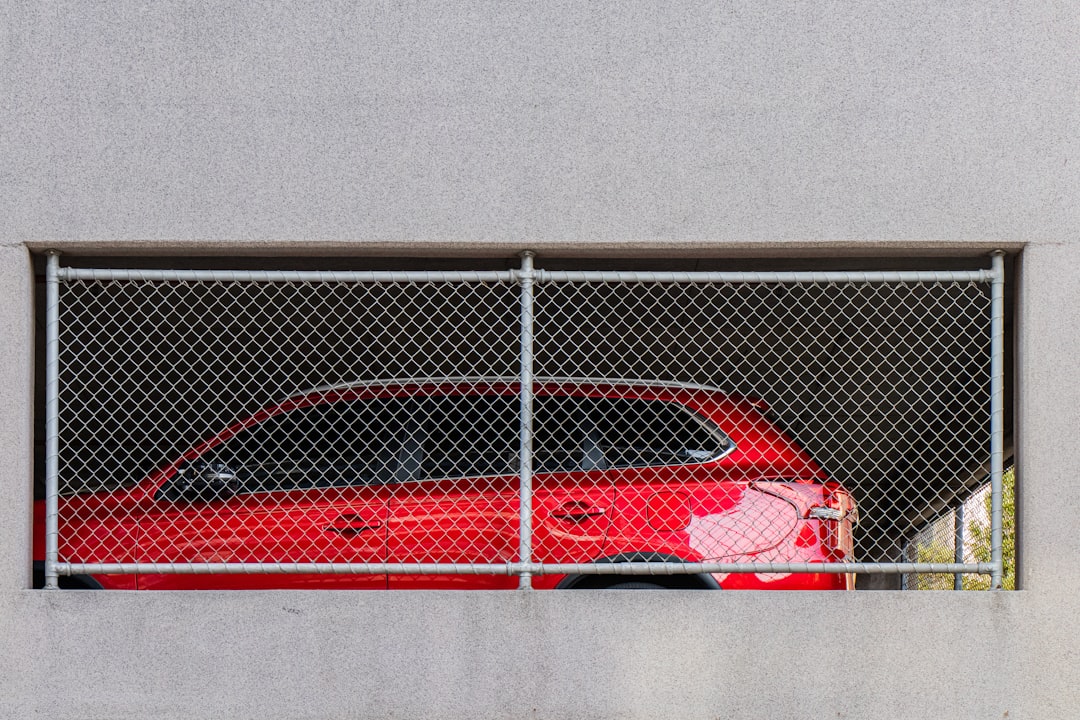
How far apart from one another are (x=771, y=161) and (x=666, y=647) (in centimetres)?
204

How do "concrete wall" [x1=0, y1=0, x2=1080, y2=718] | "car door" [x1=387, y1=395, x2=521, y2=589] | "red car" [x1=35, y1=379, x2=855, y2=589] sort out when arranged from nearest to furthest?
"concrete wall" [x1=0, y1=0, x2=1080, y2=718] → "red car" [x1=35, y1=379, x2=855, y2=589] → "car door" [x1=387, y1=395, x2=521, y2=589]

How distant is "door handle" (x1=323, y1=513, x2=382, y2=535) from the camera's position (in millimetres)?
5195

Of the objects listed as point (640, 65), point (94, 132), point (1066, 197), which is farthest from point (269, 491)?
point (1066, 197)

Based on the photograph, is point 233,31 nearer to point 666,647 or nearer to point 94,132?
point 94,132

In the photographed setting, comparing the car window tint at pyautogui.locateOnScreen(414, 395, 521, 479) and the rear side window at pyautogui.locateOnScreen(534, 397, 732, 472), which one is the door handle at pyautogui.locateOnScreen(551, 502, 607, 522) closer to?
the rear side window at pyautogui.locateOnScreen(534, 397, 732, 472)

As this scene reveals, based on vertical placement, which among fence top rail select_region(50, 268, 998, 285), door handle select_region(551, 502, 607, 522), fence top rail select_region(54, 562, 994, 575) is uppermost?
fence top rail select_region(50, 268, 998, 285)

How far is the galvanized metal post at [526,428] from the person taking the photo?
14.5 feet

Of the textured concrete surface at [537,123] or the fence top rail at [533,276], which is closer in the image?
the fence top rail at [533,276]

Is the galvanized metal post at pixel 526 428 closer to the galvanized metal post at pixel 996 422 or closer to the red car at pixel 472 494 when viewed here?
the red car at pixel 472 494

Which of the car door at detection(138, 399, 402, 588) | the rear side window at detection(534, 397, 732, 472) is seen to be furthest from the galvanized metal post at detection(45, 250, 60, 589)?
the rear side window at detection(534, 397, 732, 472)

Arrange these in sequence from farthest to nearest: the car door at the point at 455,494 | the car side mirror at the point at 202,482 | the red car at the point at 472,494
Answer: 1. the car side mirror at the point at 202,482
2. the car door at the point at 455,494
3. the red car at the point at 472,494

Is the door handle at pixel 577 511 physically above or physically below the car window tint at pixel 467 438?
below

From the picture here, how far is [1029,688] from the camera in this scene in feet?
14.4

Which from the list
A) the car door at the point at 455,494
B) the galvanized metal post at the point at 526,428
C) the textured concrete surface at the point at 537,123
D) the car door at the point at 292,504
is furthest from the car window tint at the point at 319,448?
the textured concrete surface at the point at 537,123
